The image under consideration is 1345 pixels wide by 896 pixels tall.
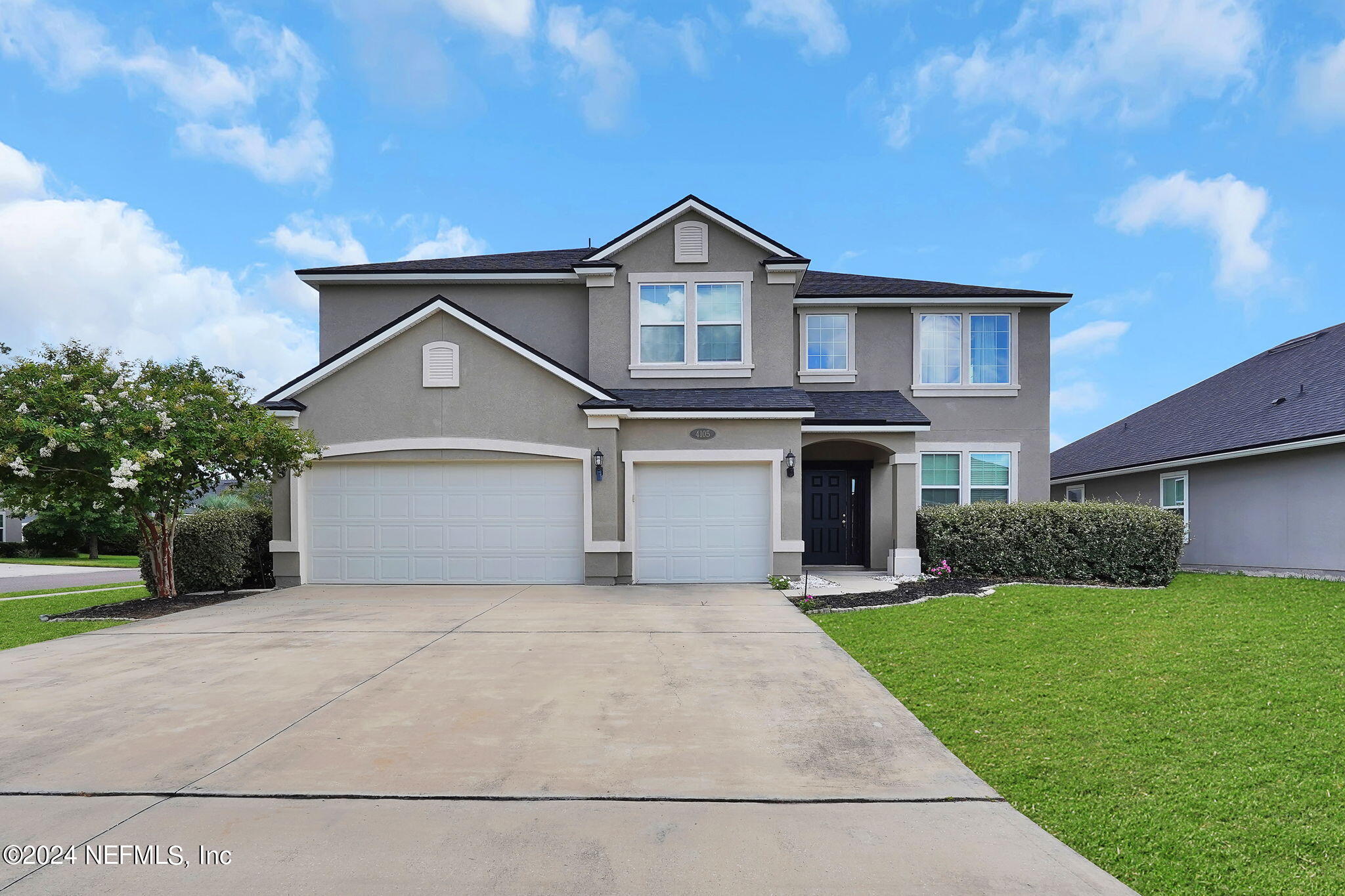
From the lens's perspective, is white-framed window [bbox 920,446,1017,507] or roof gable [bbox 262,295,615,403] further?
white-framed window [bbox 920,446,1017,507]

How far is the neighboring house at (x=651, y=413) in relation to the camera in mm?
12648

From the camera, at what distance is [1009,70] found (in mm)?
15688

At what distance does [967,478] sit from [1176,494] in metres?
6.09

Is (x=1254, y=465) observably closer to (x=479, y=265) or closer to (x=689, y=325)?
(x=689, y=325)

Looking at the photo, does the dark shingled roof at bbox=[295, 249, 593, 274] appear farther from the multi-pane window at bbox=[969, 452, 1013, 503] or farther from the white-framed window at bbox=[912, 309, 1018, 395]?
the multi-pane window at bbox=[969, 452, 1013, 503]

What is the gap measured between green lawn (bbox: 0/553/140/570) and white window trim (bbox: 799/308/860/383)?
24.5 meters

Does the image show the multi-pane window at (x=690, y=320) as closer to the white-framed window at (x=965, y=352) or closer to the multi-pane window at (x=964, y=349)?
Answer: the white-framed window at (x=965, y=352)

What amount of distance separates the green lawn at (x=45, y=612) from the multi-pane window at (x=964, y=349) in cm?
1612

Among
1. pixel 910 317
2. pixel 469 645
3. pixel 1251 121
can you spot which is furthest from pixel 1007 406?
pixel 469 645

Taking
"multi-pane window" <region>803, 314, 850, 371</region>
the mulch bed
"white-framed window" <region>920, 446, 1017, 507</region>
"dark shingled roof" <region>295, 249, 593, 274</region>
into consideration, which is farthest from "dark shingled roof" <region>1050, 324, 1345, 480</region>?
the mulch bed

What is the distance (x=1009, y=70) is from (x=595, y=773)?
17832 mm

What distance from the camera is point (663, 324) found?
1431 cm

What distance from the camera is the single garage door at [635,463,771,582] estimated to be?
13.1 meters

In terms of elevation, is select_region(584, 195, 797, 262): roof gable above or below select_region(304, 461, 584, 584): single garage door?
above
